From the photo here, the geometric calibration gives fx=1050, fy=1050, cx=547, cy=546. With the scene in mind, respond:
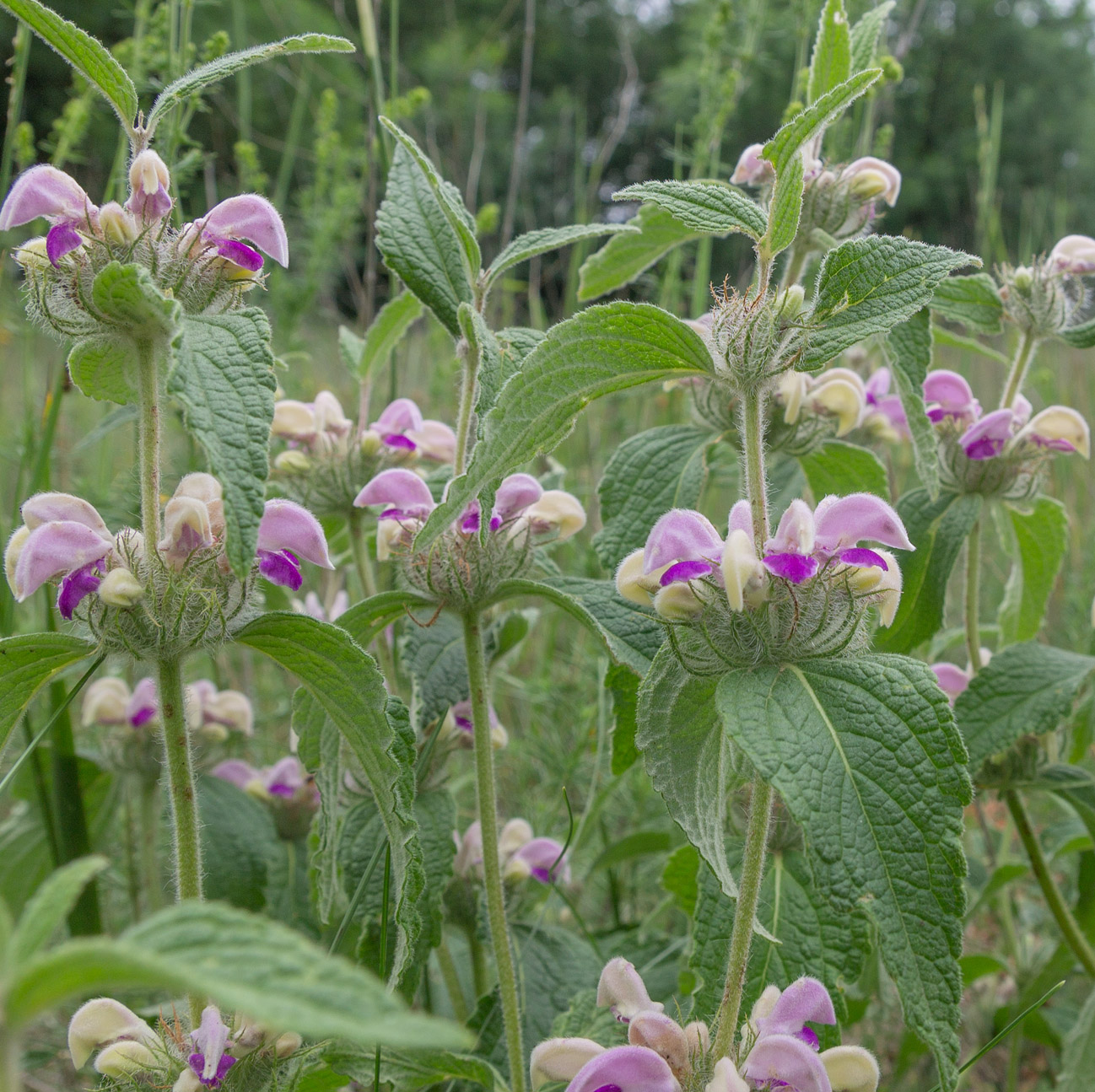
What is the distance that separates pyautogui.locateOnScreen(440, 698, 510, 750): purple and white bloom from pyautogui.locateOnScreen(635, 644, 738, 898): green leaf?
0.57 metres

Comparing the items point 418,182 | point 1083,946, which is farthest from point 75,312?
point 1083,946

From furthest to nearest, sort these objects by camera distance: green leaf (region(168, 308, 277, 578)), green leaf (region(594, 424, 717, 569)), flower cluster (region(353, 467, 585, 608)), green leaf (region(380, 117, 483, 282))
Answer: green leaf (region(594, 424, 717, 569)) → flower cluster (region(353, 467, 585, 608)) → green leaf (region(380, 117, 483, 282)) → green leaf (region(168, 308, 277, 578))

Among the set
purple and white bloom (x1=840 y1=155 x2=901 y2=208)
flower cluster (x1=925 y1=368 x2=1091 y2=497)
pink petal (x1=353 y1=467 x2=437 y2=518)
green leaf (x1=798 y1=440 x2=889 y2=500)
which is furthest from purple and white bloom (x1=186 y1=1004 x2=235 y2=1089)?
purple and white bloom (x1=840 y1=155 x2=901 y2=208)

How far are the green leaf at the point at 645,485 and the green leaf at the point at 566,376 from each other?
1.33ft

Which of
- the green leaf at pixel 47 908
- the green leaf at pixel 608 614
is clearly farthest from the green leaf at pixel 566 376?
the green leaf at pixel 47 908

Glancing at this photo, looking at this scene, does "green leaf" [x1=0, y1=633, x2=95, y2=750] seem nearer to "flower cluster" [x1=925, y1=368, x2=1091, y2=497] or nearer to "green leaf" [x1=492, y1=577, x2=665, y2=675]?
"green leaf" [x1=492, y1=577, x2=665, y2=675]

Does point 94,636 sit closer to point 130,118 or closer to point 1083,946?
point 130,118

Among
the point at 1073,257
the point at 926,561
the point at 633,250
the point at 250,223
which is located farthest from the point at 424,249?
the point at 1073,257

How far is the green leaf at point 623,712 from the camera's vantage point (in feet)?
4.43

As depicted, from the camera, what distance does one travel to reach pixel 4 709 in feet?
3.73

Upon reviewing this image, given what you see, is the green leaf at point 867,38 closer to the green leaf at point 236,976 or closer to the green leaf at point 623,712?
the green leaf at point 623,712

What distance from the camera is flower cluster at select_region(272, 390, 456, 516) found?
175 cm

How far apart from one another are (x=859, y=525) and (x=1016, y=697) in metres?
0.65

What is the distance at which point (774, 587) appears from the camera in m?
1.07
